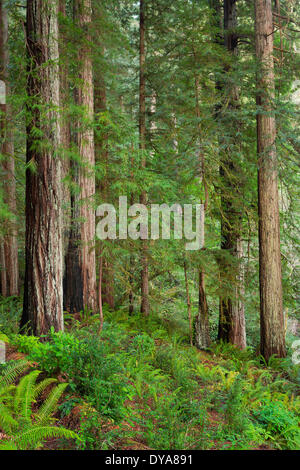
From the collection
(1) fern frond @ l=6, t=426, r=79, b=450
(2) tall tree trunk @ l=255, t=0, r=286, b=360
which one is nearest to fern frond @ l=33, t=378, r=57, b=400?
(1) fern frond @ l=6, t=426, r=79, b=450

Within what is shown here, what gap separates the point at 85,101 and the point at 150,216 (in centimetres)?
313

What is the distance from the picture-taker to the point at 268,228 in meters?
7.68

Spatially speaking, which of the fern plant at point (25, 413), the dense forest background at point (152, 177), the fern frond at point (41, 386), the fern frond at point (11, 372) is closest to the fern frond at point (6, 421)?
the fern plant at point (25, 413)

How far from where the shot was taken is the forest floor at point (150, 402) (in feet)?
11.2

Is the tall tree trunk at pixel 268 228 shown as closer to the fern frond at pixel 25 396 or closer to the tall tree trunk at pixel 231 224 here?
the tall tree trunk at pixel 231 224

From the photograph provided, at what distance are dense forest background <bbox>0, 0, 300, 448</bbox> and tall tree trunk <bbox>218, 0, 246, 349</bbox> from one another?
40mm

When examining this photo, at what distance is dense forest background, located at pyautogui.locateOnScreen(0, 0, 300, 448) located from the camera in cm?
551

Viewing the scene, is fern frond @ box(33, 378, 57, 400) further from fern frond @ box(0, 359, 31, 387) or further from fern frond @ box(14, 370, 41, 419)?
fern frond @ box(0, 359, 31, 387)

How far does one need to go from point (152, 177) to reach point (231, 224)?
2.60m

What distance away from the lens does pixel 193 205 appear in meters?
8.02

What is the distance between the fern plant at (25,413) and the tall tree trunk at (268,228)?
5338 millimetres

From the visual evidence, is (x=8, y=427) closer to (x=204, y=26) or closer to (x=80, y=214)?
(x=80, y=214)

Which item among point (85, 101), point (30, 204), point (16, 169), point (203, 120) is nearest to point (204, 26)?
point (203, 120)

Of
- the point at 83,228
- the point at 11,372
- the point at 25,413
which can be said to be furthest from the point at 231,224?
the point at 25,413
